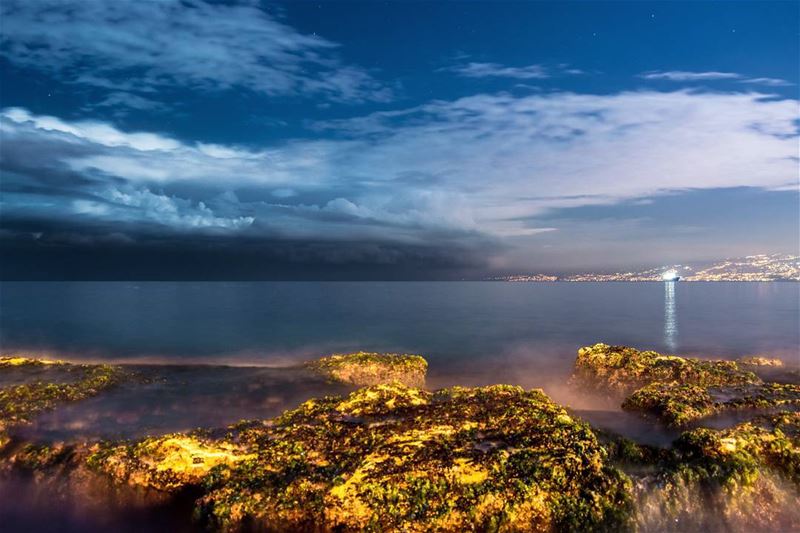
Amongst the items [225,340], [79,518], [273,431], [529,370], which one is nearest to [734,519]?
[273,431]

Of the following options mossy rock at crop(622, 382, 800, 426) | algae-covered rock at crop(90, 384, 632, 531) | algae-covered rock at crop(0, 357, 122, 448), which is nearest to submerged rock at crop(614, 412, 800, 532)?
algae-covered rock at crop(90, 384, 632, 531)

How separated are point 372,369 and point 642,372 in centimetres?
1761

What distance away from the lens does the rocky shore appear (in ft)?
42.8

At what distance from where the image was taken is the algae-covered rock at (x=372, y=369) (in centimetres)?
2969

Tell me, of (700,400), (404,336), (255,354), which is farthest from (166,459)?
(404,336)

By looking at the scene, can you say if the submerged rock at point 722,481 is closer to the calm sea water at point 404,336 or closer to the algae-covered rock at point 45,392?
the calm sea water at point 404,336

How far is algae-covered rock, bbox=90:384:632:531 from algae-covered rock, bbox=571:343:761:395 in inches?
528

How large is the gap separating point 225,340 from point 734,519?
163ft

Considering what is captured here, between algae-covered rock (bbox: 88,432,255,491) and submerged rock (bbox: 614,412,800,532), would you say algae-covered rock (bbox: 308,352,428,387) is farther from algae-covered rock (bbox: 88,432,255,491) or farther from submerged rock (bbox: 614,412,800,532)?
submerged rock (bbox: 614,412,800,532)

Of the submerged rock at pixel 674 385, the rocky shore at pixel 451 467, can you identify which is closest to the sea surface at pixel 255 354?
the rocky shore at pixel 451 467

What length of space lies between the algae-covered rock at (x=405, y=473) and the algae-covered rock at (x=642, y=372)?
44.0 feet

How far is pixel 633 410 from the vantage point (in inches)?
840

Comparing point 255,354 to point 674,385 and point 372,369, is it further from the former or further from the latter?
point 674,385

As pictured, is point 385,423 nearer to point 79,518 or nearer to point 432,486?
point 432,486
